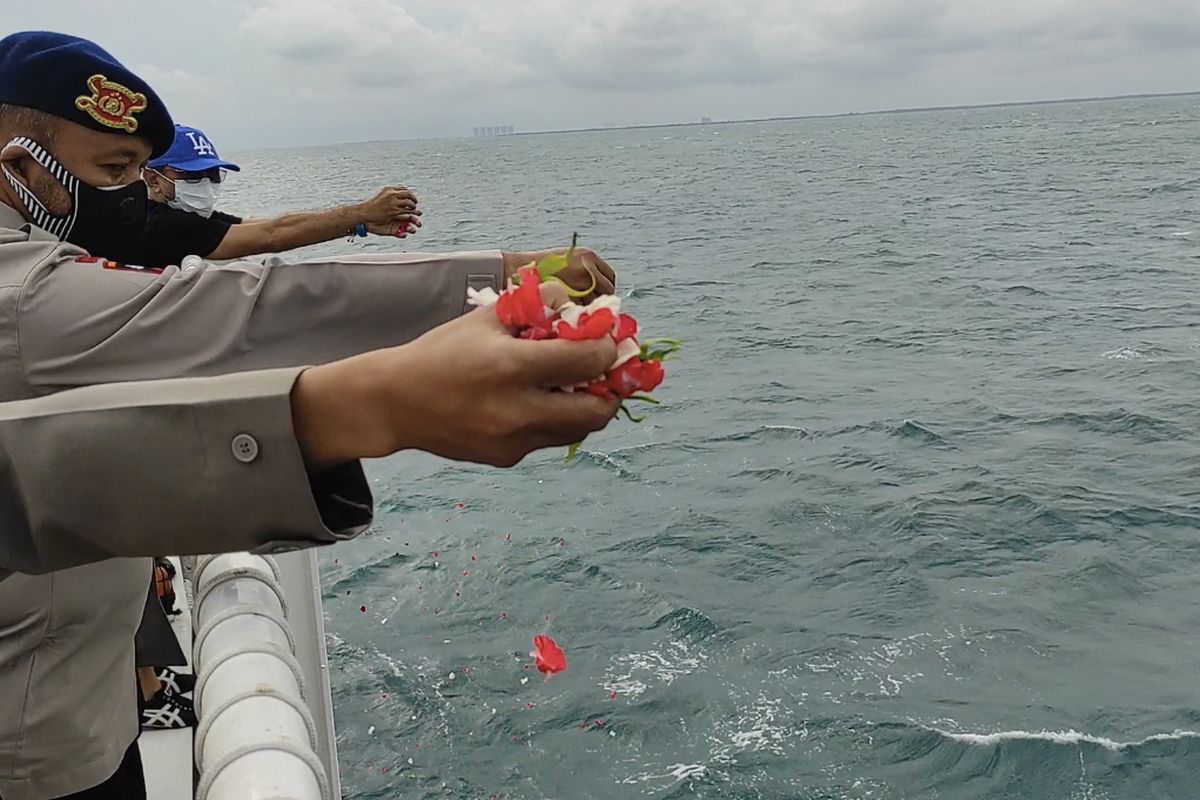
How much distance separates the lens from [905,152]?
7844 centimetres

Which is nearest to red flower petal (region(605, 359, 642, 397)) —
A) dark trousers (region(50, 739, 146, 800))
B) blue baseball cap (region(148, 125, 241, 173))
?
dark trousers (region(50, 739, 146, 800))

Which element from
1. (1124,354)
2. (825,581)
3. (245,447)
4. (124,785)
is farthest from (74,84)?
(1124,354)

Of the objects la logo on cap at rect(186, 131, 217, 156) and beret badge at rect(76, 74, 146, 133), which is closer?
beret badge at rect(76, 74, 146, 133)

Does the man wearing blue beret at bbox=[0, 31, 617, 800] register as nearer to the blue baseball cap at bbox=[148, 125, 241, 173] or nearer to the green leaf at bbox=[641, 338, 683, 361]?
the green leaf at bbox=[641, 338, 683, 361]

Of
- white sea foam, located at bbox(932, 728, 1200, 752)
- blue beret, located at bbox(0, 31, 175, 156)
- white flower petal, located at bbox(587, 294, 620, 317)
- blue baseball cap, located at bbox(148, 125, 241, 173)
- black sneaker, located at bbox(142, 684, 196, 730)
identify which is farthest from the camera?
white sea foam, located at bbox(932, 728, 1200, 752)

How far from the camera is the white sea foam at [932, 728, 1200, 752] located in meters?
6.64

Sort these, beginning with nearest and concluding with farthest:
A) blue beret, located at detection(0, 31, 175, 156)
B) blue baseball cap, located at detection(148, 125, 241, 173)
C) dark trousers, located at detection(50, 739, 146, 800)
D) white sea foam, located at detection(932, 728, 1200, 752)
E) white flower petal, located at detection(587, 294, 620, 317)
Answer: white flower petal, located at detection(587, 294, 620, 317)
blue beret, located at detection(0, 31, 175, 156)
dark trousers, located at detection(50, 739, 146, 800)
blue baseball cap, located at detection(148, 125, 241, 173)
white sea foam, located at detection(932, 728, 1200, 752)

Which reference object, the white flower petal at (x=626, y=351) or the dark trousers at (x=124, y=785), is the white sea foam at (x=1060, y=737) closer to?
the dark trousers at (x=124, y=785)

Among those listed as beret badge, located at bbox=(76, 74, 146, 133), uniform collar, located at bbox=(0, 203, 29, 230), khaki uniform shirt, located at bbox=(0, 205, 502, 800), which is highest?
beret badge, located at bbox=(76, 74, 146, 133)

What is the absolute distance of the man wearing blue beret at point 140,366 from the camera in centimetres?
117

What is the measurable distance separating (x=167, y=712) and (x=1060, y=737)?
17.2 feet

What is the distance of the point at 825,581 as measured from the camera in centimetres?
880

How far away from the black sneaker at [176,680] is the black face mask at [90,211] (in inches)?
71.8

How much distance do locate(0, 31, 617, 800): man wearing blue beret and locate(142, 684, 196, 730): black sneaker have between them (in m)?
1.25
